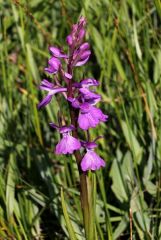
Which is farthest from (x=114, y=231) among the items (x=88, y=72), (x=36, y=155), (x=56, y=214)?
(x=88, y=72)

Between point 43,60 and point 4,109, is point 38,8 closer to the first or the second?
point 43,60

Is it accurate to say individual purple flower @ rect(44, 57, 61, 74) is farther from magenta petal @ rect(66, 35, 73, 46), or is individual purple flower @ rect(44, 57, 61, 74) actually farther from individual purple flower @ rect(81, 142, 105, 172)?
individual purple flower @ rect(81, 142, 105, 172)

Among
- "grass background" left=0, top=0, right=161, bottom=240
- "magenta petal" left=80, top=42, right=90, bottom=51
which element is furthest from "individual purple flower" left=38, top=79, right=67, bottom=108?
"grass background" left=0, top=0, right=161, bottom=240

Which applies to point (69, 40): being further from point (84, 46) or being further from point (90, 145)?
point (90, 145)

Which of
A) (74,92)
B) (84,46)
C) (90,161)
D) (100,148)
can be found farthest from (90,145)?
(100,148)

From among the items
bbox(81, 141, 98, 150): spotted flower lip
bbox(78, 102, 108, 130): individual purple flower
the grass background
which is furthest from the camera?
the grass background

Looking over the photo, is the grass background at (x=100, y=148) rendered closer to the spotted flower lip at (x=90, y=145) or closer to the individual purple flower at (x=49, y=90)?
the spotted flower lip at (x=90, y=145)

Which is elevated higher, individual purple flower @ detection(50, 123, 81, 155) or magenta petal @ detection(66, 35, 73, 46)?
magenta petal @ detection(66, 35, 73, 46)

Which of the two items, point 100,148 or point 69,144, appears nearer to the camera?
point 69,144
